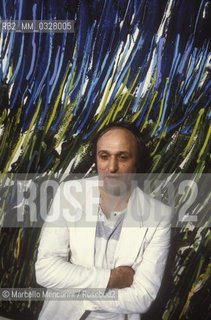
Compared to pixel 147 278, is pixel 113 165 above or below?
above

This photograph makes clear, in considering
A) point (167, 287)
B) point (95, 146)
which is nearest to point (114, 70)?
point (95, 146)

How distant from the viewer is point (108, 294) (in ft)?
5.35

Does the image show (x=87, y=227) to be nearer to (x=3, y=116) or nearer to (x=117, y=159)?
(x=117, y=159)

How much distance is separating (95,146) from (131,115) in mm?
247

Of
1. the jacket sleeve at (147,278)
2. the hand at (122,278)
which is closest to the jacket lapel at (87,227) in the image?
the hand at (122,278)

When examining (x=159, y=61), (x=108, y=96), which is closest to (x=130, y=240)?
(x=108, y=96)

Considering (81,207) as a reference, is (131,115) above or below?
above

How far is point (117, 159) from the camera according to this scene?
162cm

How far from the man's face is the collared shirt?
0.46 ft

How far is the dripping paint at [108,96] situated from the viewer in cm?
Answer: 160

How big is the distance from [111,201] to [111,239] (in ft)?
0.63

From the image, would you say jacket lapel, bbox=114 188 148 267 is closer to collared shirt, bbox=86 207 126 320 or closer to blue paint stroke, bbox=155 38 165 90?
collared shirt, bbox=86 207 126 320

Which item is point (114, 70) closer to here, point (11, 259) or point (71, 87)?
point (71, 87)

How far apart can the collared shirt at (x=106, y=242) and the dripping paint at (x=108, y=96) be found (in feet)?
0.79
